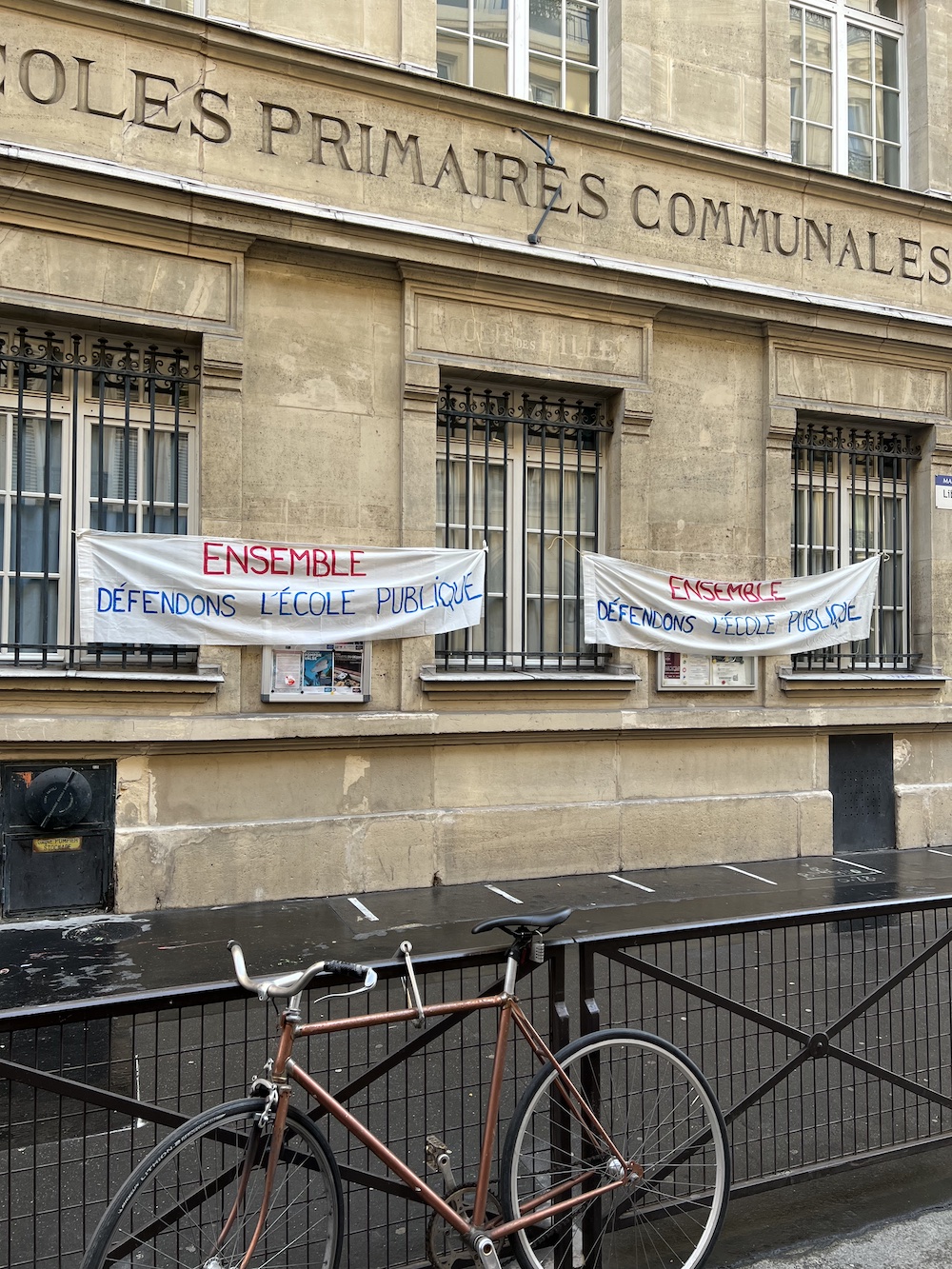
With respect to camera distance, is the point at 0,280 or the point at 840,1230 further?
the point at 0,280

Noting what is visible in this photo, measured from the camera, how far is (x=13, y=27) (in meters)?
7.27

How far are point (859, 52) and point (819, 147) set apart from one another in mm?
1203

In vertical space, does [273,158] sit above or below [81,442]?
above

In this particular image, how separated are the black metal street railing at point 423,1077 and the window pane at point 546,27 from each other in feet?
27.6

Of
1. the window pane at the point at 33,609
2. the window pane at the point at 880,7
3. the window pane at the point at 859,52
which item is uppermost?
the window pane at the point at 880,7

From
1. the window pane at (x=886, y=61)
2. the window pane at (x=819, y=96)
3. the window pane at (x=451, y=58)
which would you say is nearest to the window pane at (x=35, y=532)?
the window pane at (x=451, y=58)

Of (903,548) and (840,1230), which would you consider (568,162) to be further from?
(840,1230)

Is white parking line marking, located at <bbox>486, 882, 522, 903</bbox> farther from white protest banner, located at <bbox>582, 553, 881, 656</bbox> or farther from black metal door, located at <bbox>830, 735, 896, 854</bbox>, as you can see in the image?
black metal door, located at <bbox>830, 735, 896, 854</bbox>

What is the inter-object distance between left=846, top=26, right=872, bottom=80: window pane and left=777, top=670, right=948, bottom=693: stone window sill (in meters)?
6.38

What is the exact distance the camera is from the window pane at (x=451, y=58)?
902cm

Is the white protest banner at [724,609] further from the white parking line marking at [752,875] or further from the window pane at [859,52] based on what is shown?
the window pane at [859,52]

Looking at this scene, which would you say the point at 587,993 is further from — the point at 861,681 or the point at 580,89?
the point at 580,89

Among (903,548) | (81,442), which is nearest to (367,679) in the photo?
(81,442)

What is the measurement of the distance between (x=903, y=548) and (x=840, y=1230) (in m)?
8.67
